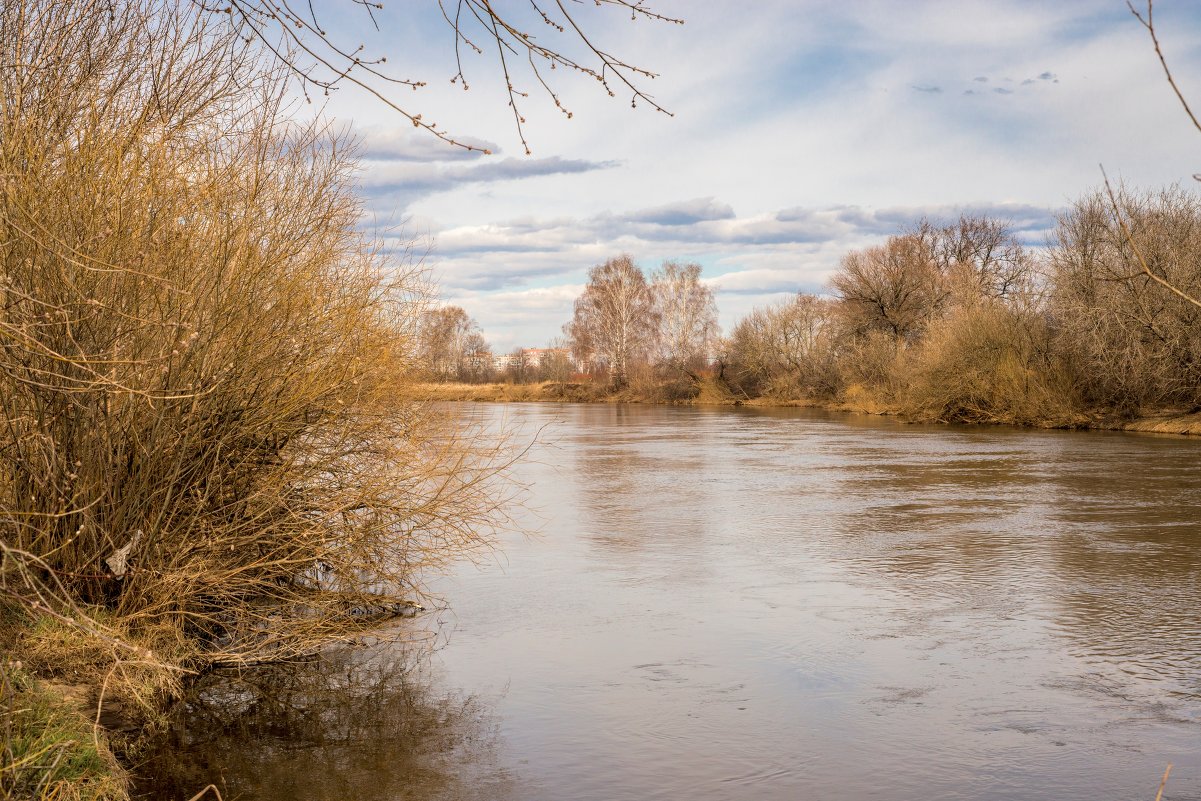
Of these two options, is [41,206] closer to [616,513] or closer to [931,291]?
[616,513]

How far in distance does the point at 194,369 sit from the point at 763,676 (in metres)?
4.39

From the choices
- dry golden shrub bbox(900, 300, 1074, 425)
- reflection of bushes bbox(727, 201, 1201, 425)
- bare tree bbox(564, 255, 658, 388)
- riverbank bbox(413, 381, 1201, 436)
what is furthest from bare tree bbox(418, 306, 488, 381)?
bare tree bbox(564, 255, 658, 388)

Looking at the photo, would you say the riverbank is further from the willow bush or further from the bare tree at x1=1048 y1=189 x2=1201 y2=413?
the willow bush

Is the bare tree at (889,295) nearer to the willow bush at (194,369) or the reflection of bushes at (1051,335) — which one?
the reflection of bushes at (1051,335)

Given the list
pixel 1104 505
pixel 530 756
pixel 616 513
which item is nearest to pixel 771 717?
pixel 530 756

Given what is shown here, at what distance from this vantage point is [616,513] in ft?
47.6

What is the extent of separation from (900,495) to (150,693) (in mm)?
12347

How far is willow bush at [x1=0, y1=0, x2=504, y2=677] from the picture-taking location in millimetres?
6262

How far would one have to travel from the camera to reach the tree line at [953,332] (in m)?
29.1

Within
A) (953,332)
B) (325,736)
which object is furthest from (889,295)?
(325,736)

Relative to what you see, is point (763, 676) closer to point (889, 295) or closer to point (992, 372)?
point (992, 372)

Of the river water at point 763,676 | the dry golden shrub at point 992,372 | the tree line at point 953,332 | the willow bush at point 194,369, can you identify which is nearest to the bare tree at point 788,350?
the tree line at point 953,332

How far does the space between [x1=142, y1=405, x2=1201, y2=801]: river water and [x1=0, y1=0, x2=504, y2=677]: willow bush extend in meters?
0.78

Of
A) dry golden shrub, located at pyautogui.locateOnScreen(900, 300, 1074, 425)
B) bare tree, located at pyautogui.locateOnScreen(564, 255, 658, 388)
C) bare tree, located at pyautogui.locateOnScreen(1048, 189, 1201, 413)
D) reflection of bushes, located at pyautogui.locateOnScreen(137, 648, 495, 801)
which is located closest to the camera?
reflection of bushes, located at pyautogui.locateOnScreen(137, 648, 495, 801)
